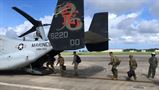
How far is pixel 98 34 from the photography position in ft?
76.0

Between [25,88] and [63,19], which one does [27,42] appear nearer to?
[63,19]

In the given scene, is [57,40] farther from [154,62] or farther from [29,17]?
[29,17]

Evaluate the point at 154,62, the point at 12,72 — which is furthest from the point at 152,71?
the point at 12,72

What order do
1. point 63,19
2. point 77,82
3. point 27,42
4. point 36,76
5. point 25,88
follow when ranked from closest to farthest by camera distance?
1. point 25,88
2. point 77,82
3. point 63,19
4. point 36,76
5. point 27,42

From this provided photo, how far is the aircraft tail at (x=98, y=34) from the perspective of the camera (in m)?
21.7

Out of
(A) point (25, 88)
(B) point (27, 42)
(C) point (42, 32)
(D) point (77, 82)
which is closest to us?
(A) point (25, 88)

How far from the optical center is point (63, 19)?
19.8m

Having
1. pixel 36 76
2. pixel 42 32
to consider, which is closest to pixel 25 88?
pixel 36 76

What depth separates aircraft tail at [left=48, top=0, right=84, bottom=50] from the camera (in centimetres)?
1916

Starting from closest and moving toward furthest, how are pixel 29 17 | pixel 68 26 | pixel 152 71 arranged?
pixel 68 26 < pixel 152 71 < pixel 29 17

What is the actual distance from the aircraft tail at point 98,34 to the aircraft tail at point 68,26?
74.0 inches

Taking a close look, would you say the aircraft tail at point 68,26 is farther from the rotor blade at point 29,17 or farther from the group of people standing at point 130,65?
the rotor blade at point 29,17

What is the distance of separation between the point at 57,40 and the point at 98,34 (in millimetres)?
4369

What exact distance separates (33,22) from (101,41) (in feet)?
22.6
